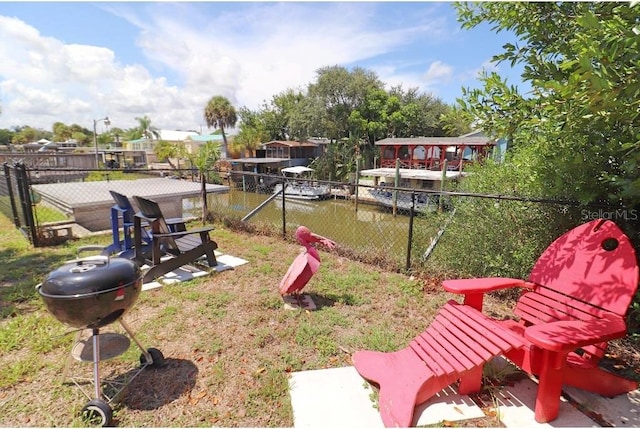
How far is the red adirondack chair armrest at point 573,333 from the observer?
5.63 feet

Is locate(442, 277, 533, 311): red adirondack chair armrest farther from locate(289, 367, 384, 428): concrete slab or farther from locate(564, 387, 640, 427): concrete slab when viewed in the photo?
locate(289, 367, 384, 428): concrete slab

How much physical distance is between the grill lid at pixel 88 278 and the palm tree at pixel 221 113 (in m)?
37.8

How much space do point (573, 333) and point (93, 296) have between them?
2.71 metres

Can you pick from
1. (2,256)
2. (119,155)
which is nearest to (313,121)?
(119,155)

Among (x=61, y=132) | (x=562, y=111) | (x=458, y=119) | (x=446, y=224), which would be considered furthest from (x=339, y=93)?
(x=61, y=132)

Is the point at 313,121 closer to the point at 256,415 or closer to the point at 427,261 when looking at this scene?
the point at 427,261

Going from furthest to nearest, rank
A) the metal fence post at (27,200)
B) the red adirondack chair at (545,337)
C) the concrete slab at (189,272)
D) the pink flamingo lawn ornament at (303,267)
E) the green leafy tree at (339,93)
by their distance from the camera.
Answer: the green leafy tree at (339,93), the metal fence post at (27,200), the concrete slab at (189,272), the pink flamingo lawn ornament at (303,267), the red adirondack chair at (545,337)

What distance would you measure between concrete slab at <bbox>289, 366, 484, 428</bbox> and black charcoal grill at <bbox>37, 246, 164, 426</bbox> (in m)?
1.18

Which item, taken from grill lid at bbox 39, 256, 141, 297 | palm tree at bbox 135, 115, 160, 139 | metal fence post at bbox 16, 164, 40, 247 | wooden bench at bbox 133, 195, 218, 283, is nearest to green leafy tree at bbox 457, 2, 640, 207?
grill lid at bbox 39, 256, 141, 297

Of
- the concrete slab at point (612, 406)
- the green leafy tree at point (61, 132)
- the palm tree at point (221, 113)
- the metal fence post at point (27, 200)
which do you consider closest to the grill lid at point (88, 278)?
the concrete slab at point (612, 406)

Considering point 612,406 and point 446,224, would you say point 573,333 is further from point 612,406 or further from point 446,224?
point 446,224

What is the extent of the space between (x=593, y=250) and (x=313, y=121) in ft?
89.4

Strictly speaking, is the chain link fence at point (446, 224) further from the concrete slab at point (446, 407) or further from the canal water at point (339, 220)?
the concrete slab at point (446, 407)

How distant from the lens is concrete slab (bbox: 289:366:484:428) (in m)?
1.99
